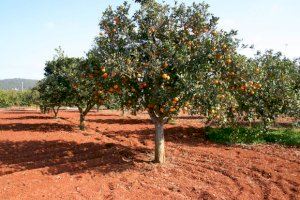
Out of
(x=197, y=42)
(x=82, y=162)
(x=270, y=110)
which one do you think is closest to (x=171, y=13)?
(x=197, y=42)

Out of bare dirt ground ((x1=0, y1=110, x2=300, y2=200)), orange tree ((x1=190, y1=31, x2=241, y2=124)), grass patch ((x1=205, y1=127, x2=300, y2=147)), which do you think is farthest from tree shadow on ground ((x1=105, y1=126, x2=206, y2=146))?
orange tree ((x1=190, y1=31, x2=241, y2=124))

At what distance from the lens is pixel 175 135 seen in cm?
2597

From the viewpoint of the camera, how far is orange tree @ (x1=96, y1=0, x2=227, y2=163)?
45.6 ft

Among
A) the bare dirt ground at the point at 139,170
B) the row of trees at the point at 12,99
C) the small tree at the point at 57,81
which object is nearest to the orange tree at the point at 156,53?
the bare dirt ground at the point at 139,170

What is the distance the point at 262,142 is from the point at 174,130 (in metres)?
7.67

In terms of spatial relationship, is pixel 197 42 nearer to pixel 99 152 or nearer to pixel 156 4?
pixel 156 4

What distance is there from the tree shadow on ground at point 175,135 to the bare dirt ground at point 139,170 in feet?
2.67

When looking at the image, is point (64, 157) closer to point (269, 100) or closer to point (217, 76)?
point (217, 76)

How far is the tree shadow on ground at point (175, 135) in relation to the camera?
23842 millimetres

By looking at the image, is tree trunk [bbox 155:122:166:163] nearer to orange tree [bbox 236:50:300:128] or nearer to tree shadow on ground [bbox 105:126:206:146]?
orange tree [bbox 236:50:300:128]

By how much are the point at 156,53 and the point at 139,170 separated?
5.04 m

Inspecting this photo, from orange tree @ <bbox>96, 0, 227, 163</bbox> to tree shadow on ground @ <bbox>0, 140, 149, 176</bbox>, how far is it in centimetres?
243

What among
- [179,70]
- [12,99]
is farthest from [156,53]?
[12,99]

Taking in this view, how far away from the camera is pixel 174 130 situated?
92.6ft
